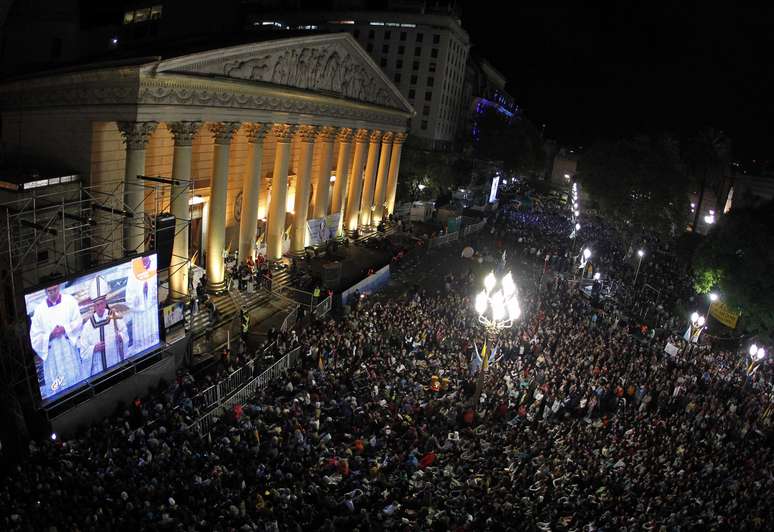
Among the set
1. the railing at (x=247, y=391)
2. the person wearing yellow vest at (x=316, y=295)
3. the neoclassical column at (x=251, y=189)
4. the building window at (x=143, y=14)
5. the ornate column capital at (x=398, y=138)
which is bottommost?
the railing at (x=247, y=391)

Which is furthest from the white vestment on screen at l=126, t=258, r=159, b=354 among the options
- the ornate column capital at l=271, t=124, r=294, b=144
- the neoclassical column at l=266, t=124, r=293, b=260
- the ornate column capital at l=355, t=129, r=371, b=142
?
the ornate column capital at l=355, t=129, r=371, b=142

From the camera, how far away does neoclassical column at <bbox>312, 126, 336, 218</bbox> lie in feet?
101

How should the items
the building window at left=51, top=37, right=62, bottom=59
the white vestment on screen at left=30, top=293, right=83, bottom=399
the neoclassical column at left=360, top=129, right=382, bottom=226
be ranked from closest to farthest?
the white vestment on screen at left=30, top=293, right=83, bottom=399 < the building window at left=51, top=37, right=62, bottom=59 < the neoclassical column at left=360, top=129, right=382, bottom=226

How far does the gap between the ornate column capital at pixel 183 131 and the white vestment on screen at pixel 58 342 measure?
8.55m

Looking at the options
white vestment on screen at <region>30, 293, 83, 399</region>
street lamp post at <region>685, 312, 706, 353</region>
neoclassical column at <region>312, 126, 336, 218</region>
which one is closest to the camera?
white vestment on screen at <region>30, 293, 83, 399</region>

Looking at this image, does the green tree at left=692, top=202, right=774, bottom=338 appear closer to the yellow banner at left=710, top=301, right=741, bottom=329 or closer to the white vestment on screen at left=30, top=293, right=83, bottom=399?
the yellow banner at left=710, top=301, right=741, bottom=329

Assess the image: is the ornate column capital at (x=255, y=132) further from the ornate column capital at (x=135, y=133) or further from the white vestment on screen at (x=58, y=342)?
the white vestment on screen at (x=58, y=342)

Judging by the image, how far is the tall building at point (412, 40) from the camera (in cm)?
6625

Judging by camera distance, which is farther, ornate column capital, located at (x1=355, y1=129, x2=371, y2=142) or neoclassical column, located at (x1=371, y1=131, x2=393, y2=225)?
neoclassical column, located at (x1=371, y1=131, x2=393, y2=225)

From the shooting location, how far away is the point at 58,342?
42.3 ft

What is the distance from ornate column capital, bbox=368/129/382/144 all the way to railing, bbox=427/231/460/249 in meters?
8.15

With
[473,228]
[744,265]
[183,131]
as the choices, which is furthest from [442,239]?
[183,131]

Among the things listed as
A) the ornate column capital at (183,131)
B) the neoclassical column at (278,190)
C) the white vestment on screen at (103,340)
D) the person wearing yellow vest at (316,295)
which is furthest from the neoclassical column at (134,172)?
the neoclassical column at (278,190)

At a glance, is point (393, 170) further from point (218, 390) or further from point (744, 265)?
point (218, 390)
